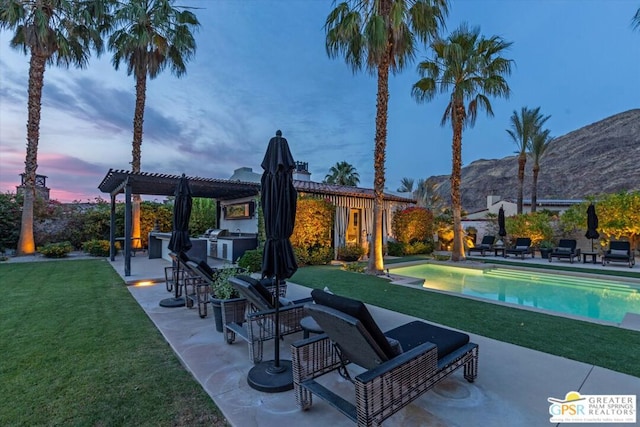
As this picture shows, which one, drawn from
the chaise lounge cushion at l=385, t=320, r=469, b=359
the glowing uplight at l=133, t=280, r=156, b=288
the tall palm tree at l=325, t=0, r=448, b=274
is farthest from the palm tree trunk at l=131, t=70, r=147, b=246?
the chaise lounge cushion at l=385, t=320, r=469, b=359

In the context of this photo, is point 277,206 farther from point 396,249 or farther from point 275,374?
point 396,249

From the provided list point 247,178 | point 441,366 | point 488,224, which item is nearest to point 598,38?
point 488,224

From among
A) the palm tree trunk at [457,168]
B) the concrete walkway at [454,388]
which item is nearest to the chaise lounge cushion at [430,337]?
the concrete walkway at [454,388]

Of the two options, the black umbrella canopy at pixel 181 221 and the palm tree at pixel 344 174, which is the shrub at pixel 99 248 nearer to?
the black umbrella canopy at pixel 181 221

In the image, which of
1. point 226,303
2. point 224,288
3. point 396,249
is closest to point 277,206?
point 226,303

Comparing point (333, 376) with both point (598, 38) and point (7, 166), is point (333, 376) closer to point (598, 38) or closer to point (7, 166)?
point (7, 166)

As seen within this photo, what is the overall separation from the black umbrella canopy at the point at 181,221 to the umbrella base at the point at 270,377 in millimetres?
3838

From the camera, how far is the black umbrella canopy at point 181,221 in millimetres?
6672

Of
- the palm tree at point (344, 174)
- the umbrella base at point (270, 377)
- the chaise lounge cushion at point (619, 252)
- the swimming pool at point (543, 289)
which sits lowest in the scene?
the swimming pool at point (543, 289)

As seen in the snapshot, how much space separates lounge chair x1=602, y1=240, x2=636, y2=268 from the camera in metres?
12.9

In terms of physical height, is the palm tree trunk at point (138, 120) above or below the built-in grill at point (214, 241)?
above

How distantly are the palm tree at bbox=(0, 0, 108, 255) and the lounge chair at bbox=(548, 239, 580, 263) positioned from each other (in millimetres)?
24691

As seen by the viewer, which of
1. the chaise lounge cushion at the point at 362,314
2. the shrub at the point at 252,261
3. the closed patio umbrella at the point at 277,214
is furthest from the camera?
the shrub at the point at 252,261

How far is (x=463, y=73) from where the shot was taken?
44.1ft
